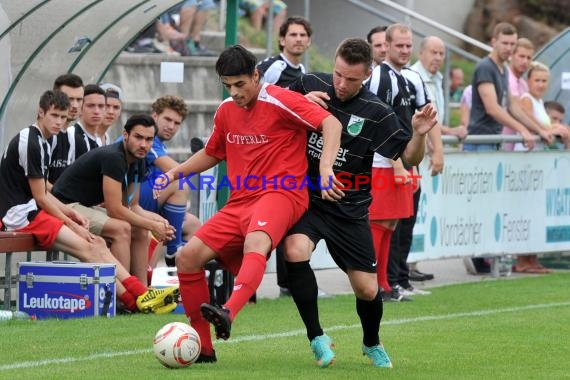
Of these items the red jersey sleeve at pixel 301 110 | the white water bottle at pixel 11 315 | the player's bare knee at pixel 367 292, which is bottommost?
Result: the white water bottle at pixel 11 315

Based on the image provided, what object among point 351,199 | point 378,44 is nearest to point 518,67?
point 378,44

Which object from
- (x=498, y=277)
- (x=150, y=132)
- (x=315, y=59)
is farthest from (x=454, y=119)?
(x=150, y=132)

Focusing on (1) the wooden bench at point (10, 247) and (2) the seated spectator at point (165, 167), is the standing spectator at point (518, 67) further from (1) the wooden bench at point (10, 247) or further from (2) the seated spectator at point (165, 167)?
(1) the wooden bench at point (10, 247)

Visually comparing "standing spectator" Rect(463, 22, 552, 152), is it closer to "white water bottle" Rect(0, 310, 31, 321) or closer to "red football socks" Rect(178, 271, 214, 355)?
"white water bottle" Rect(0, 310, 31, 321)

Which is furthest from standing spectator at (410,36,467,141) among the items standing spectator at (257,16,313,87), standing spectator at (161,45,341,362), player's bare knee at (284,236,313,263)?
player's bare knee at (284,236,313,263)

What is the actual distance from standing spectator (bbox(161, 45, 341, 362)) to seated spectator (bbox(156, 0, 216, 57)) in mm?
10876

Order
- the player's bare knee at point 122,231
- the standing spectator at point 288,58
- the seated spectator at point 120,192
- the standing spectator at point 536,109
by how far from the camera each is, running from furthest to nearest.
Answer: the standing spectator at point 536,109 < the standing spectator at point 288,58 < the player's bare knee at point 122,231 < the seated spectator at point 120,192

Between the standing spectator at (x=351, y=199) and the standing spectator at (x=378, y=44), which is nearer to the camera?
the standing spectator at (x=351, y=199)

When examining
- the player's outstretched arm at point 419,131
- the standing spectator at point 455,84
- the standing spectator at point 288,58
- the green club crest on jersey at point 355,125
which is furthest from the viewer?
the standing spectator at point 455,84

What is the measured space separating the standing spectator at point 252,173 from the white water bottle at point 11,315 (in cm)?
277

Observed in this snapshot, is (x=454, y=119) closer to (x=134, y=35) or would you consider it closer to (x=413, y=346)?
(x=134, y=35)

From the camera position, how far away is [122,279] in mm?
11688

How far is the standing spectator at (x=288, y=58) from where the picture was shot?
40.7 feet

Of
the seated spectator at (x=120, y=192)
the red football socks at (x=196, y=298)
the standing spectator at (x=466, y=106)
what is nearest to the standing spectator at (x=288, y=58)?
the seated spectator at (x=120, y=192)
